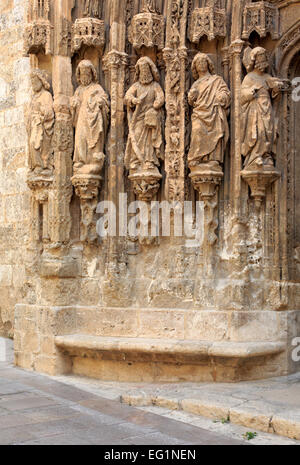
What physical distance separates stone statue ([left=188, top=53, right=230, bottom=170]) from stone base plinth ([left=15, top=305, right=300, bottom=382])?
165cm

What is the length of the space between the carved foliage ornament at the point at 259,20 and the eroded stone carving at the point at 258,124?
215 millimetres

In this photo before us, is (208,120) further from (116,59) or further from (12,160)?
(12,160)

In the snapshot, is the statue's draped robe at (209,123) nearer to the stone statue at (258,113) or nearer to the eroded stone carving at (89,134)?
the stone statue at (258,113)

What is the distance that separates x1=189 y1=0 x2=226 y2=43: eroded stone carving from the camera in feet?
21.0

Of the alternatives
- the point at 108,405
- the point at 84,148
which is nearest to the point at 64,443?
the point at 108,405

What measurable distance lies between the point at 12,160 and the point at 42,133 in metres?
2.01

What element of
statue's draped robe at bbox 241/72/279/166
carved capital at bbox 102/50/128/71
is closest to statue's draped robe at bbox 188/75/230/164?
statue's draped robe at bbox 241/72/279/166

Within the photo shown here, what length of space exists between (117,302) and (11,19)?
4.93 m

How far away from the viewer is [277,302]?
6.28 m

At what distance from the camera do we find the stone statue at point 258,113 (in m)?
6.20

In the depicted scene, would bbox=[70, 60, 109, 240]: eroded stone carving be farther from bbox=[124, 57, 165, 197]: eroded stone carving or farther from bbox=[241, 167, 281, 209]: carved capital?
bbox=[241, 167, 281, 209]: carved capital

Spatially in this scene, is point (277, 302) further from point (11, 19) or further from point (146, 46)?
point (11, 19)

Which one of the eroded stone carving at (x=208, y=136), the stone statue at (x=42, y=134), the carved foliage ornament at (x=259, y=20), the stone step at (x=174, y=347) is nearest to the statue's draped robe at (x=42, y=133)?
the stone statue at (x=42, y=134)

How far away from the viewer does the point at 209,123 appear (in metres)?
6.27
